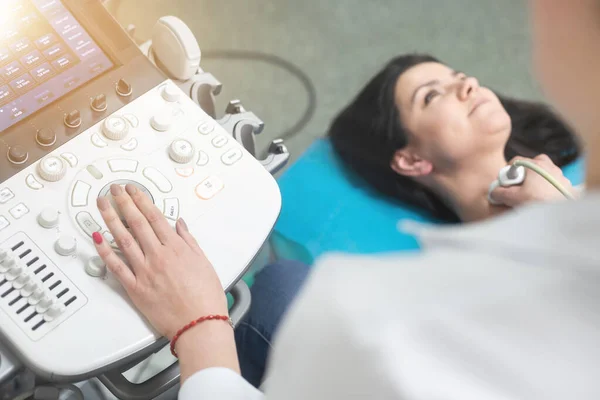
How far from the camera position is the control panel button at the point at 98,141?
26.8 inches

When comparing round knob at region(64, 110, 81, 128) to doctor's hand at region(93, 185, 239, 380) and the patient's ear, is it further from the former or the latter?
the patient's ear

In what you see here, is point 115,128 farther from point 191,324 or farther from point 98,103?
point 191,324

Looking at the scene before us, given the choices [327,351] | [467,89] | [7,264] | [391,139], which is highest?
[327,351]

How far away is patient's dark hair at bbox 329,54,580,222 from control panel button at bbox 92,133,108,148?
2.27 ft

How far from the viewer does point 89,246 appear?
62cm

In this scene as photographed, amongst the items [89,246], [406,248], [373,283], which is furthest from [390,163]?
[373,283]

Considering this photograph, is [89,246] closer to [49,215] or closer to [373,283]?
[49,215]

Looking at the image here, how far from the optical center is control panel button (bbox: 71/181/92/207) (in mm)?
642

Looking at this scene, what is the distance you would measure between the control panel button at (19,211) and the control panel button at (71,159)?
7 cm

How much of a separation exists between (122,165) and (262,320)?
36cm

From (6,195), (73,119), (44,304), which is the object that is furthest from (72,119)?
(44,304)

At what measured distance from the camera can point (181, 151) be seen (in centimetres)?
68

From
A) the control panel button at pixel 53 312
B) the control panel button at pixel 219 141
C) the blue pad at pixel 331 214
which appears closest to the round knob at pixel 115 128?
the control panel button at pixel 219 141

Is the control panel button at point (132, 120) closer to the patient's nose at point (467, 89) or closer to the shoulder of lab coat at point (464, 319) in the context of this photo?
the shoulder of lab coat at point (464, 319)
